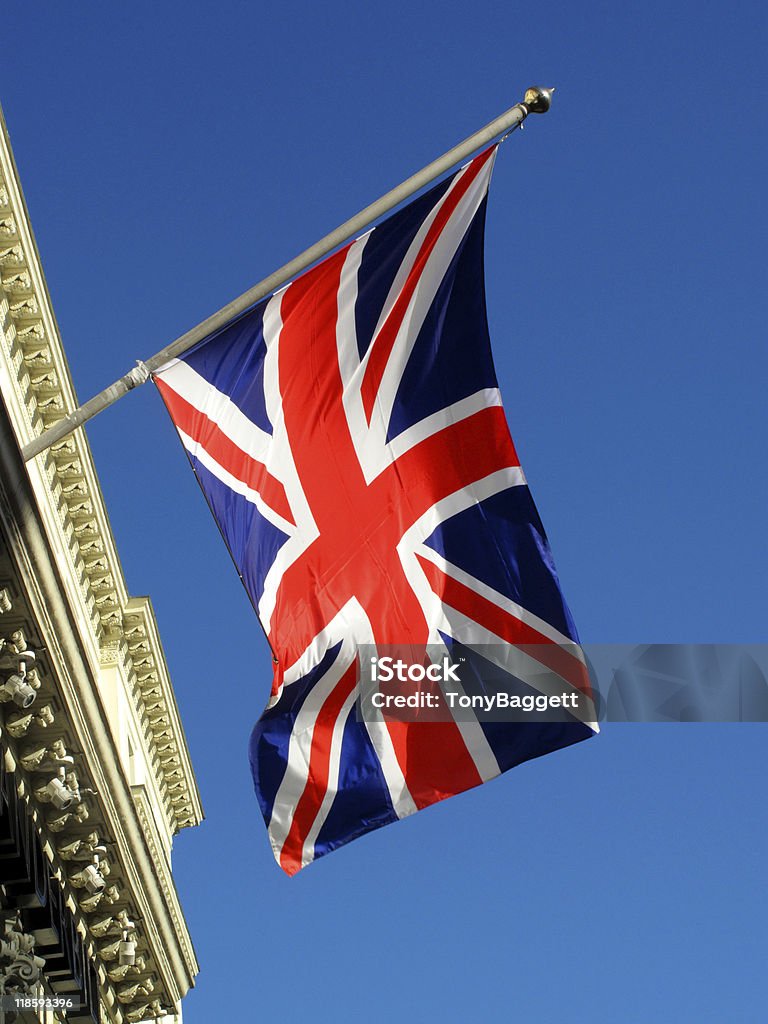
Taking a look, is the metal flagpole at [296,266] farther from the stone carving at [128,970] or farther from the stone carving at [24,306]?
the stone carving at [128,970]

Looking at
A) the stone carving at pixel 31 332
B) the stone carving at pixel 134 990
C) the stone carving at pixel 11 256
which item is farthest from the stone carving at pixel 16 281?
the stone carving at pixel 134 990

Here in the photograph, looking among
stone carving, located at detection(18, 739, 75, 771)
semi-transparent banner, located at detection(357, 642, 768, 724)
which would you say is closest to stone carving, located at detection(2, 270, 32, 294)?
stone carving, located at detection(18, 739, 75, 771)

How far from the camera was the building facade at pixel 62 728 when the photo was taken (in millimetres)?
18141

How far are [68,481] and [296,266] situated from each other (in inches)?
526

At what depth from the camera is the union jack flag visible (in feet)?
44.6

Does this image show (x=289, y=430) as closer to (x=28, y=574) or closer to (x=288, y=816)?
(x=288, y=816)

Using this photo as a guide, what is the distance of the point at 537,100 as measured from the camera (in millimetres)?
15141

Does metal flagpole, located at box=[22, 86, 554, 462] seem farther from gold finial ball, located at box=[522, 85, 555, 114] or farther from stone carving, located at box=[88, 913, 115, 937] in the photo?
stone carving, located at box=[88, 913, 115, 937]

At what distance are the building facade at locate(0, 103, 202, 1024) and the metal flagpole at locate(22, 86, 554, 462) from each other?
2131mm

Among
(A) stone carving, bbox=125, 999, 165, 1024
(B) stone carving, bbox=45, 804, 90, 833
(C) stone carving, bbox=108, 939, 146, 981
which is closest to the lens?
(B) stone carving, bbox=45, 804, 90, 833

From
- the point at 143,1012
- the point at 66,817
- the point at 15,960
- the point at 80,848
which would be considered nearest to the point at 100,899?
the point at 80,848

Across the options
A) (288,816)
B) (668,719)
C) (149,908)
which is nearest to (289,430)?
(288,816)

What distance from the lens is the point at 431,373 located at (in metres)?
14.7

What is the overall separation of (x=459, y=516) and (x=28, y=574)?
573 cm
